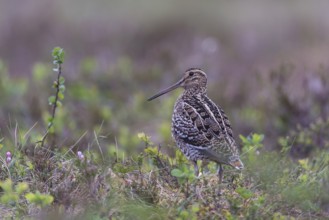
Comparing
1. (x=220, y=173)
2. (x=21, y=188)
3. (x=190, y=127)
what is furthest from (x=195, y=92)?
(x=21, y=188)

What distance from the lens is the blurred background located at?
9.95 m

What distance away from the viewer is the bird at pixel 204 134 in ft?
19.4

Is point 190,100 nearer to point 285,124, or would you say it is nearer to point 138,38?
point 285,124

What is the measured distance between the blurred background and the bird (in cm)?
93

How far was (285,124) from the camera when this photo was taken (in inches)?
386

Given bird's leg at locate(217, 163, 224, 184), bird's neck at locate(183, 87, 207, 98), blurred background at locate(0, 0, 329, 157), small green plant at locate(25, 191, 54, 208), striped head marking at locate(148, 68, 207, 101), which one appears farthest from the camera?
blurred background at locate(0, 0, 329, 157)

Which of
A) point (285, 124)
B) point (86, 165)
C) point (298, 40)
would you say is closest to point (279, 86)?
point (285, 124)

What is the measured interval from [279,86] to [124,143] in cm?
187

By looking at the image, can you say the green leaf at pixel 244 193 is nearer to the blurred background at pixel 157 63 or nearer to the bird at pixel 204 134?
the bird at pixel 204 134

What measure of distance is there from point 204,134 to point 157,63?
7.36m

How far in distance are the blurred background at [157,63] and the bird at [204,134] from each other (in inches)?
36.7

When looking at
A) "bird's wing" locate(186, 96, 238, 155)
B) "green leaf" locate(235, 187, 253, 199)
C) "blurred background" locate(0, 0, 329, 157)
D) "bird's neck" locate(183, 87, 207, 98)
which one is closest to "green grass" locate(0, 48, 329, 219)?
"green leaf" locate(235, 187, 253, 199)

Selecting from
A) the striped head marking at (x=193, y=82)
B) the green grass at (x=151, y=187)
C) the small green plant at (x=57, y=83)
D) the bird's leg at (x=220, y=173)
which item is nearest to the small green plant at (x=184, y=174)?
the green grass at (x=151, y=187)

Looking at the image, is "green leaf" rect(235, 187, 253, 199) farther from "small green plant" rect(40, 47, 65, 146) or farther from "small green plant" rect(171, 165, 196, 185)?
"small green plant" rect(40, 47, 65, 146)
